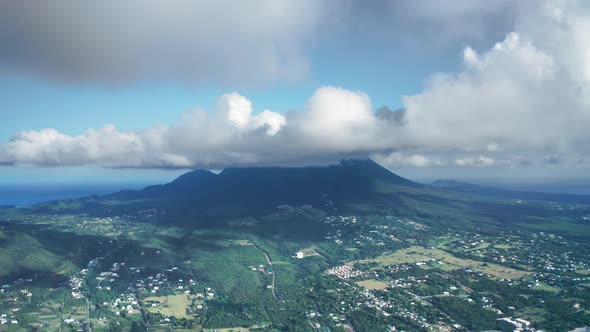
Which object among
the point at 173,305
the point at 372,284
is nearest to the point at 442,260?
the point at 372,284

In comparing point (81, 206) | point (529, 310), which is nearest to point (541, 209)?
point (529, 310)

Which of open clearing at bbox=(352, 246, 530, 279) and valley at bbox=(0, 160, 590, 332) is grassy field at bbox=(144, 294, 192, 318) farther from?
open clearing at bbox=(352, 246, 530, 279)

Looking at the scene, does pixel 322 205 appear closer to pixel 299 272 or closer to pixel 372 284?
pixel 299 272

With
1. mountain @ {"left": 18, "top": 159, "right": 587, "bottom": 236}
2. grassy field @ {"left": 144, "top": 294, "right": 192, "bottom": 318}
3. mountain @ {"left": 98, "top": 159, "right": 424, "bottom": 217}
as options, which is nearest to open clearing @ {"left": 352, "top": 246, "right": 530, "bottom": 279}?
mountain @ {"left": 18, "top": 159, "right": 587, "bottom": 236}

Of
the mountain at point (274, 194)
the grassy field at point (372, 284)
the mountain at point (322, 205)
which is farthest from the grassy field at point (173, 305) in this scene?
the mountain at point (274, 194)

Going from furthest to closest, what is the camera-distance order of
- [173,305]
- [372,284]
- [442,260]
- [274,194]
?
1. [274,194]
2. [442,260]
3. [372,284]
4. [173,305]
